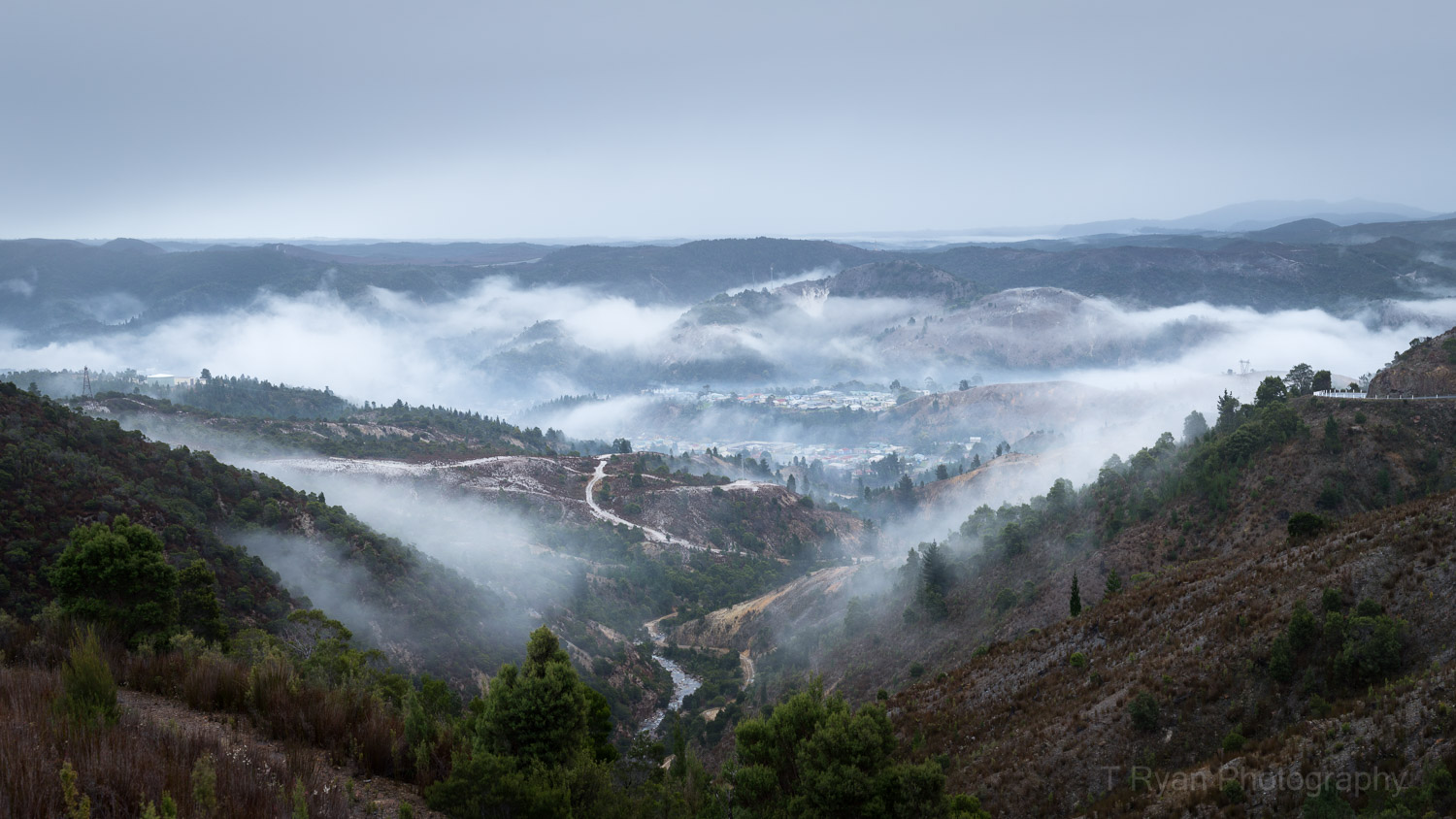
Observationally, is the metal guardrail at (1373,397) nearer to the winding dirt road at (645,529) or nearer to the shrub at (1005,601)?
the shrub at (1005,601)

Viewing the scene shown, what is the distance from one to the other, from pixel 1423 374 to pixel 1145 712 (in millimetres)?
56055

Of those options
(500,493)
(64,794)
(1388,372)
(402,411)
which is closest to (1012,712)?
(64,794)

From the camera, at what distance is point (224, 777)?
9.86 meters

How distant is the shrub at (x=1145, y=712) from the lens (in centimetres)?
2791

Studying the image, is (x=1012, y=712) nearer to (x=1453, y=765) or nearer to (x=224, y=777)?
(x=1453, y=765)

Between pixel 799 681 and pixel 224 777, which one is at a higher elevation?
pixel 224 777

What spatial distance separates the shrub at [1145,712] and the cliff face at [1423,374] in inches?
2051

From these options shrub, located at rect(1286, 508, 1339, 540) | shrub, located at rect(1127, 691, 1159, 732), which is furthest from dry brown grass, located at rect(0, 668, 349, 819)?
shrub, located at rect(1286, 508, 1339, 540)

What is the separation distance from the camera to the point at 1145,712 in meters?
27.9

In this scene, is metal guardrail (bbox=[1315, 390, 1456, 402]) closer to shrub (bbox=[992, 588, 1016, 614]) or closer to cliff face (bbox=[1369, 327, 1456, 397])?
cliff face (bbox=[1369, 327, 1456, 397])

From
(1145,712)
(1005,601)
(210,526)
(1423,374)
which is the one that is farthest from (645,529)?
(1145,712)

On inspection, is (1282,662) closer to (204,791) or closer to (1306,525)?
(1306,525)

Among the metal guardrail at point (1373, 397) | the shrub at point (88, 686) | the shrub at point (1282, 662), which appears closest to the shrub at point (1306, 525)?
the shrub at point (1282, 662)

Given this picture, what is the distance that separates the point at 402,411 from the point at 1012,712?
178m
